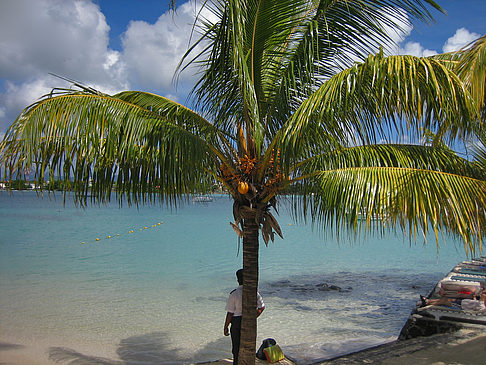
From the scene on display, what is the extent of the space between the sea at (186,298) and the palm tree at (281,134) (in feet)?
1.60

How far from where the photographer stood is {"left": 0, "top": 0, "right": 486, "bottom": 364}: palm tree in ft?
13.1

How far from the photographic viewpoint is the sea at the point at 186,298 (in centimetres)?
834

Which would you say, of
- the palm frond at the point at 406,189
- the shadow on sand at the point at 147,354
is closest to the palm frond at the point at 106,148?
the palm frond at the point at 406,189

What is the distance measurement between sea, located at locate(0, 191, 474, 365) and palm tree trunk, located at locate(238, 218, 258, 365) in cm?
80

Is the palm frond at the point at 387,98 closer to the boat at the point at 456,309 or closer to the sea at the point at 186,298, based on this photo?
the sea at the point at 186,298

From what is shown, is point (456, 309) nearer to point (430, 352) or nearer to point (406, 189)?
point (430, 352)

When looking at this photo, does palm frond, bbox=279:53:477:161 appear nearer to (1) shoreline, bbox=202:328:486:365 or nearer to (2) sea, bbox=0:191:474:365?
(2) sea, bbox=0:191:474:365

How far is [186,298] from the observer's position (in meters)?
12.6

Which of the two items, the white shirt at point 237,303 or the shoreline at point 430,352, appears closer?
the white shirt at point 237,303

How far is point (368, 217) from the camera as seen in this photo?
4.02 m

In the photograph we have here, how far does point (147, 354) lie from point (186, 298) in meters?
4.43

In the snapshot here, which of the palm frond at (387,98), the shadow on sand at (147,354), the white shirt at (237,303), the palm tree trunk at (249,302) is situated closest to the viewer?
the palm frond at (387,98)

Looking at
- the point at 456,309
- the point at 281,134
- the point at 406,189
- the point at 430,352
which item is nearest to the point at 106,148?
the point at 281,134

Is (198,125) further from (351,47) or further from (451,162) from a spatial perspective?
(451,162)
